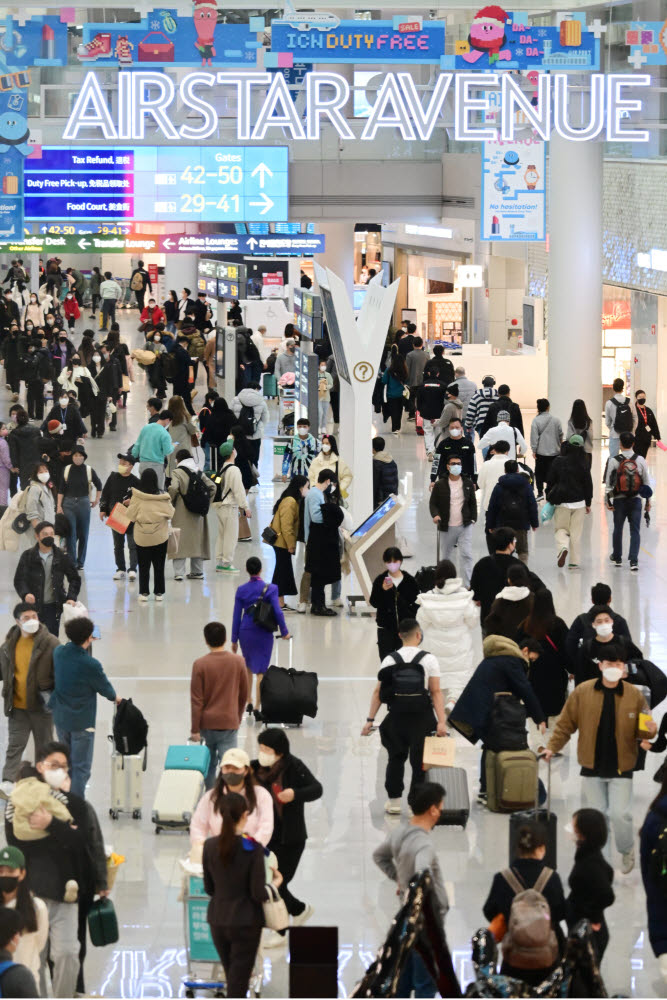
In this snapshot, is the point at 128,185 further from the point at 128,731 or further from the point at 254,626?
the point at 128,731

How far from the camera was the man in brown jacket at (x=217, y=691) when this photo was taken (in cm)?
962

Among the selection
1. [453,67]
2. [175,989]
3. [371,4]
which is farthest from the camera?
[371,4]

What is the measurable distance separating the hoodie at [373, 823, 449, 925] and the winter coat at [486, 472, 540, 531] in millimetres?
8483

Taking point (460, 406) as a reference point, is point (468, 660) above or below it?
below

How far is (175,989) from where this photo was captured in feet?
25.1

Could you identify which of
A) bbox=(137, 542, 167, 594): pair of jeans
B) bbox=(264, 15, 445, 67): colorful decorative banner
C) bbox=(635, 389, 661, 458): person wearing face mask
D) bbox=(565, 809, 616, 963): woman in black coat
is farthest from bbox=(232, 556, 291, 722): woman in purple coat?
bbox=(635, 389, 661, 458): person wearing face mask

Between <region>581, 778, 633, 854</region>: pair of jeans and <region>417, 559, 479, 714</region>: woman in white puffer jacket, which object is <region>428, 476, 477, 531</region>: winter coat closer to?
<region>417, 559, 479, 714</region>: woman in white puffer jacket

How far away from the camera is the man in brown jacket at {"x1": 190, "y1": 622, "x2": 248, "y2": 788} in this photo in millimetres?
9625

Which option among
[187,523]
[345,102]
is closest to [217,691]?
[187,523]

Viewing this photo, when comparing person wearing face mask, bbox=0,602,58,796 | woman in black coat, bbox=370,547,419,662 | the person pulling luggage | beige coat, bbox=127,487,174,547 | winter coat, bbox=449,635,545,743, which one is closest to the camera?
the person pulling luggage

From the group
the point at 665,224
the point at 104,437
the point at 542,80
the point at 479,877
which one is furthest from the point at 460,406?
the point at 479,877

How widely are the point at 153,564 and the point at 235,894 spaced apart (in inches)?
350

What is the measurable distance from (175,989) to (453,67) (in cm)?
1368

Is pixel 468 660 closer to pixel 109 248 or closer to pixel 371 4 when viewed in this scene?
pixel 371 4
